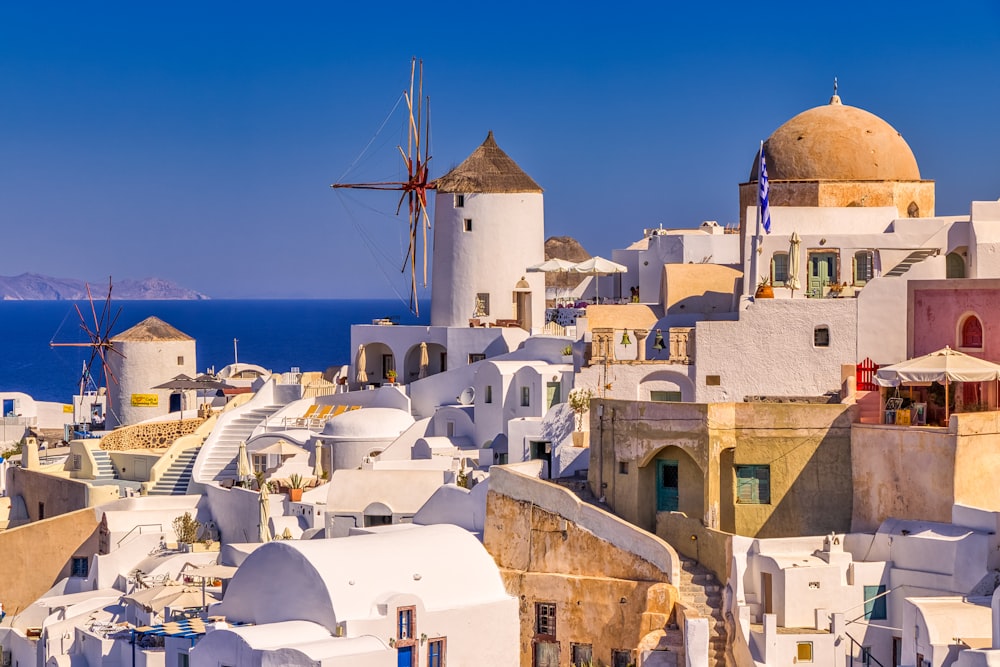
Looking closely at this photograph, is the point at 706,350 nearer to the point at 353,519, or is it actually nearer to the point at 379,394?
the point at 353,519

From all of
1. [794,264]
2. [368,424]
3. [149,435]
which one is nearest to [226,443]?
[149,435]

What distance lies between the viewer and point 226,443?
42.1 meters

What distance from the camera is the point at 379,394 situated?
1618 inches

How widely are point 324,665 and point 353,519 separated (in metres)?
9.30

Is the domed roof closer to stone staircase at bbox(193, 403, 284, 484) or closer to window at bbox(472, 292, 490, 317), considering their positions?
window at bbox(472, 292, 490, 317)

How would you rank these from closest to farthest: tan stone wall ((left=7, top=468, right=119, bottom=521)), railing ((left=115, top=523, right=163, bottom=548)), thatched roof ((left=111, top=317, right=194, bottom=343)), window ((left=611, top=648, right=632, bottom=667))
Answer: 1. window ((left=611, top=648, right=632, bottom=667))
2. railing ((left=115, top=523, right=163, bottom=548))
3. tan stone wall ((left=7, top=468, right=119, bottom=521))
4. thatched roof ((left=111, top=317, right=194, bottom=343))

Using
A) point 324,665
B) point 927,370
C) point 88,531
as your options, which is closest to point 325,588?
point 324,665

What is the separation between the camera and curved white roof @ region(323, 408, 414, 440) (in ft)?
126

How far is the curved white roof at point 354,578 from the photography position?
86.8 feet

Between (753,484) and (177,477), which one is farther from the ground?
(753,484)

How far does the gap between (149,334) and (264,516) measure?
16398mm

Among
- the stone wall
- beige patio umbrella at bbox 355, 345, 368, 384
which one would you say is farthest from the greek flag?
beige patio umbrella at bbox 355, 345, 368, 384

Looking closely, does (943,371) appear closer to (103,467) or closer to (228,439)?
(228,439)

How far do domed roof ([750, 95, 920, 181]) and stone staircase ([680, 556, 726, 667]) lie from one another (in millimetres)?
10520
